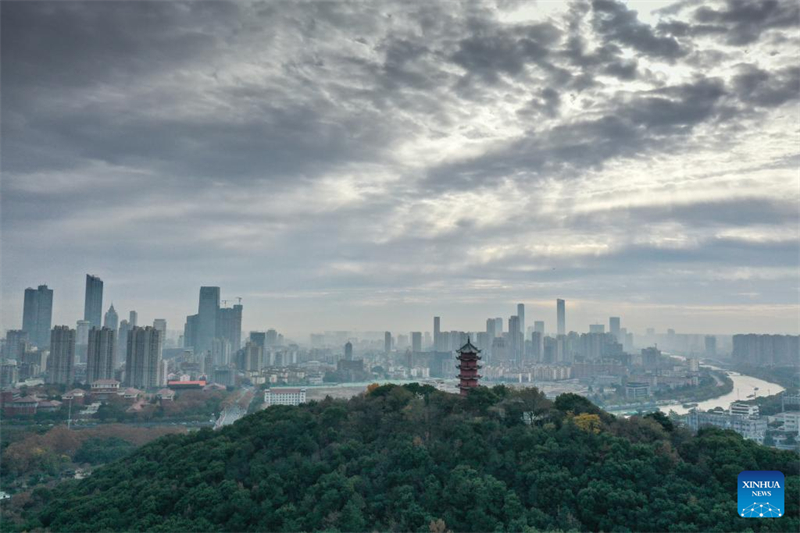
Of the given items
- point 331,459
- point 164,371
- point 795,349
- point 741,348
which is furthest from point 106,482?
point 741,348

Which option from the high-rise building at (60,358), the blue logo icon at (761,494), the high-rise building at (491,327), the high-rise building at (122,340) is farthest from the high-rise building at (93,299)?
the blue logo icon at (761,494)

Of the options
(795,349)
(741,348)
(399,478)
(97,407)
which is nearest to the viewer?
(399,478)

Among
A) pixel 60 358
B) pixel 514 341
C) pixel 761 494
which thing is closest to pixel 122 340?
pixel 60 358

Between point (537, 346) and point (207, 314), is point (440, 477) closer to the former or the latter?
point (537, 346)

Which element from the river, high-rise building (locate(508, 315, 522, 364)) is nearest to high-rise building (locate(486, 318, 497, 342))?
high-rise building (locate(508, 315, 522, 364))

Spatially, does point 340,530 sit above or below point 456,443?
below

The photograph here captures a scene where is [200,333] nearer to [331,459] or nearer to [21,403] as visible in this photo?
Answer: [21,403]

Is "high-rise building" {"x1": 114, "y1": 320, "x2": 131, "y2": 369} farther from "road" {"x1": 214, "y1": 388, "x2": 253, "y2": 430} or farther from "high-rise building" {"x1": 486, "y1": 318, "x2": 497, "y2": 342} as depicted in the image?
"high-rise building" {"x1": 486, "y1": 318, "x2": 497, "y2": 342}
